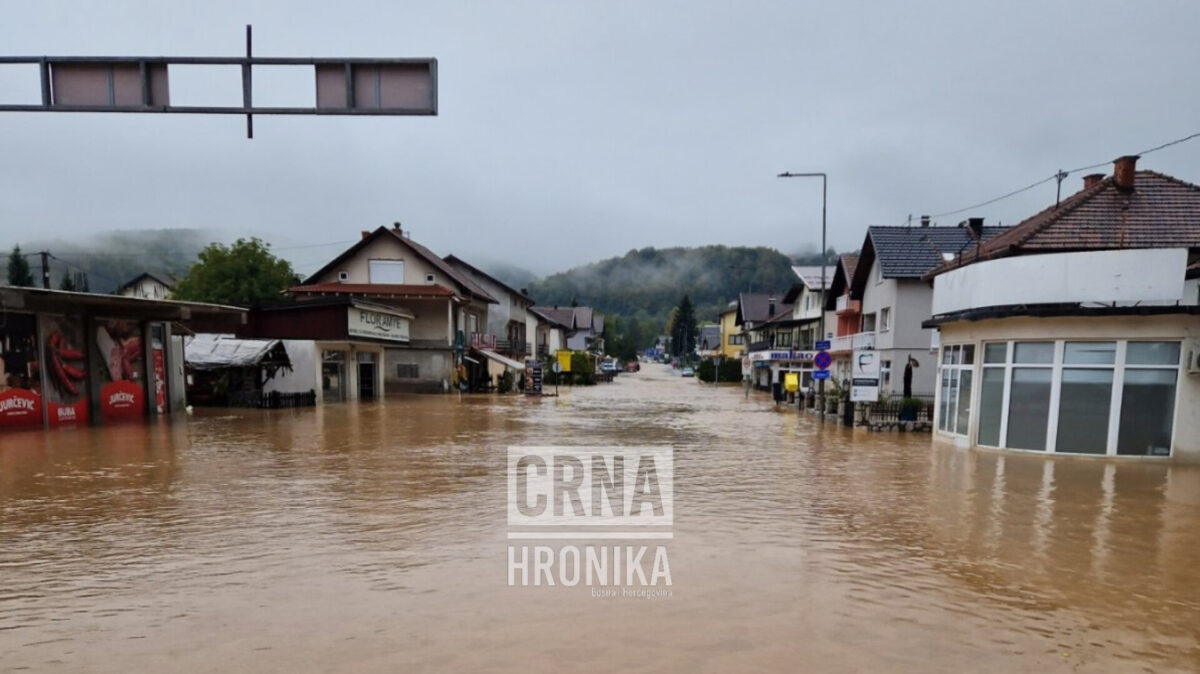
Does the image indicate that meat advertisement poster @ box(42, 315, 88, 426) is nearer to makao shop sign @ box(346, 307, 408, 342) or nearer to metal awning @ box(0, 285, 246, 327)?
metal awning @ box(0, 285, 246, 327)

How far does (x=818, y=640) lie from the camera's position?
180 inches

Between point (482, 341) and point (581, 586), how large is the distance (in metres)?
36.4

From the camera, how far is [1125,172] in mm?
17391

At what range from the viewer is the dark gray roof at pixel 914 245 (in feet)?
83.1

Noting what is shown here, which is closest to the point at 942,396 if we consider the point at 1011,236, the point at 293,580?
the point at 1011,236

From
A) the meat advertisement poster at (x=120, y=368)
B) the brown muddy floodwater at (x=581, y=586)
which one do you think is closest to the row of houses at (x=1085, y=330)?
the brown muddy floodwater at (x=581, y=586)

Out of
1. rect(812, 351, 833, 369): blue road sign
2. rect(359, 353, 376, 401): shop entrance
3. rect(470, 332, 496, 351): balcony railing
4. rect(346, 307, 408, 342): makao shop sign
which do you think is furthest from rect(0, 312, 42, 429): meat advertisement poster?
rect(812, 351, 833, 369): blue road sign

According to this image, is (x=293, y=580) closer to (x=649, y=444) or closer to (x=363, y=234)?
(x=649, y=444)

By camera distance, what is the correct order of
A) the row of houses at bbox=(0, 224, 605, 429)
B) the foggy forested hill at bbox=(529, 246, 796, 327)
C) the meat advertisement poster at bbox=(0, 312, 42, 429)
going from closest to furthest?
the meat advertisement poster at bbox=(0, 312, 42, 429), the row of houses at bbox=(0, 224, 605, 429), the foggy forested hill at bbox=(529, 246, 796, 327)

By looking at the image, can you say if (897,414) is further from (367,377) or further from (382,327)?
(367,377)

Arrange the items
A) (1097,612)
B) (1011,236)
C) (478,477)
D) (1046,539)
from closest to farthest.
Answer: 1. (1097,612)
2. (1046,539)
3. (478,477)
4. (1011,236)

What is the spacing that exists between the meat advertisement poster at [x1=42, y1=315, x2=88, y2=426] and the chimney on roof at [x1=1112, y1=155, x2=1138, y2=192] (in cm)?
3082

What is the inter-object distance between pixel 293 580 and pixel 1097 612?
23.1 ft

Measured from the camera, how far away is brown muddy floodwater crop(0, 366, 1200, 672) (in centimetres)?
435
